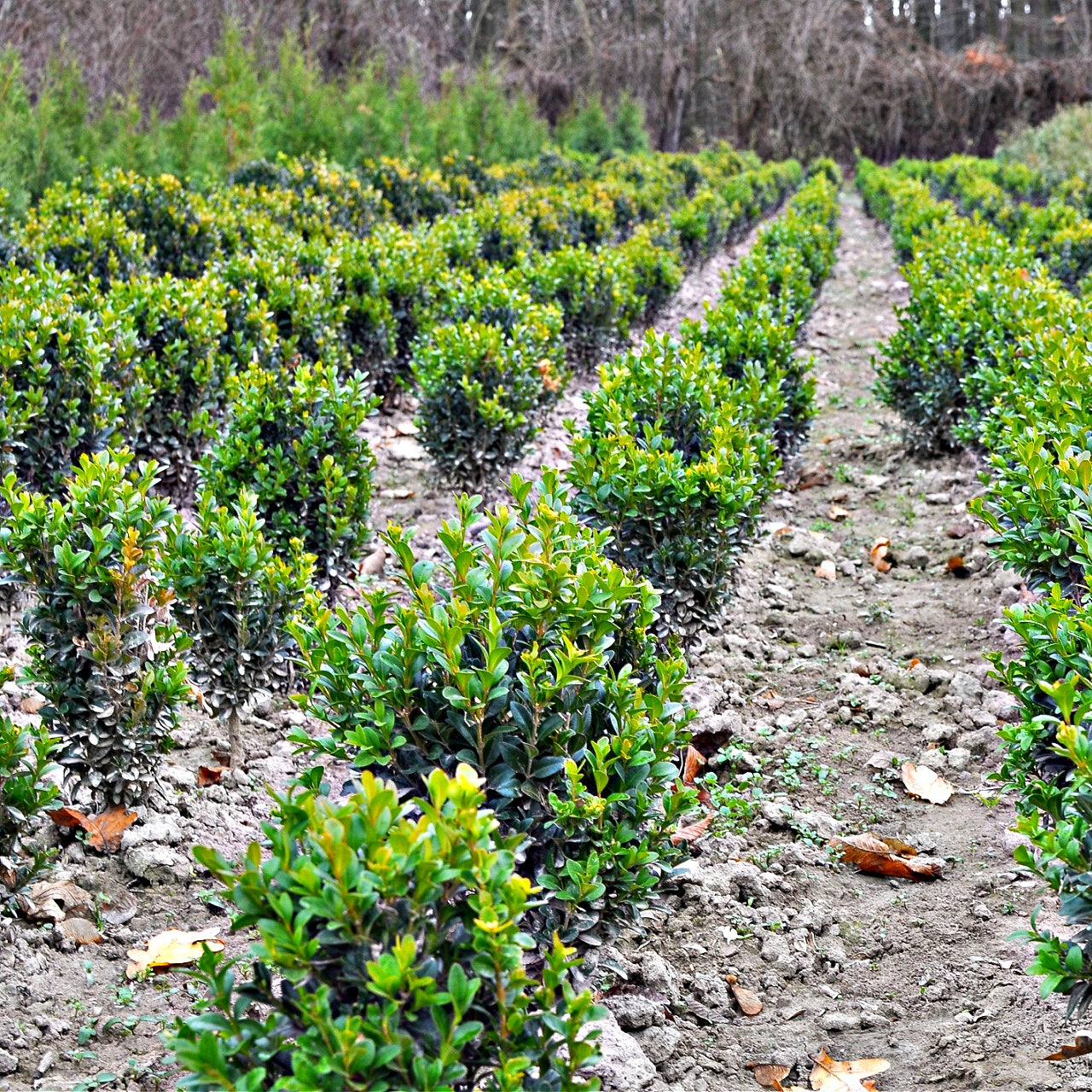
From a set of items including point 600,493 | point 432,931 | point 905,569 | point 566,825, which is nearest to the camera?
point 432,931

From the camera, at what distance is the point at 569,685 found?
88.1 inches

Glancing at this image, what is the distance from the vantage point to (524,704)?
2.20 meters

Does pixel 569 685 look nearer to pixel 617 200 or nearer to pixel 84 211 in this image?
pixel 84 211

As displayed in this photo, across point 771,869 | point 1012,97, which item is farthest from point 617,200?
point 1012,97

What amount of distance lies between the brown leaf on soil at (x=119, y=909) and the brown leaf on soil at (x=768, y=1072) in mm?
1650

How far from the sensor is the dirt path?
2596mm

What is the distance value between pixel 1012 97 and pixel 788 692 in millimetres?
33994

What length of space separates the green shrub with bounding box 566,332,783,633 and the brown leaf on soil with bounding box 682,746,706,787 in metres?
0.45

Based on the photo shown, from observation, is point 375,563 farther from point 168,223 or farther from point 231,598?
point 168,223

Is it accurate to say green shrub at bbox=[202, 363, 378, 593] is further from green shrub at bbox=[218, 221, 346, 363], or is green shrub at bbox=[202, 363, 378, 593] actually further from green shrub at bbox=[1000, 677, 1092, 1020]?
green shrub at bbox=[1000, 677, 1092, 1020]

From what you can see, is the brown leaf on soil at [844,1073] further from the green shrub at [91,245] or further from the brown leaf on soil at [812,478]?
the green shrub at [91,245]

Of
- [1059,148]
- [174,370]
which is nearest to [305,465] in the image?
[174,370]

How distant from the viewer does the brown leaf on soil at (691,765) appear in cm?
369

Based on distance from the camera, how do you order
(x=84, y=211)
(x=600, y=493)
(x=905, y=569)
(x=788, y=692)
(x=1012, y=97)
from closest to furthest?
(x=600, y=493)
(x=788, y=692)
(x=905, y=569)
(x=84, y=211)
(x=1012, y=97)
